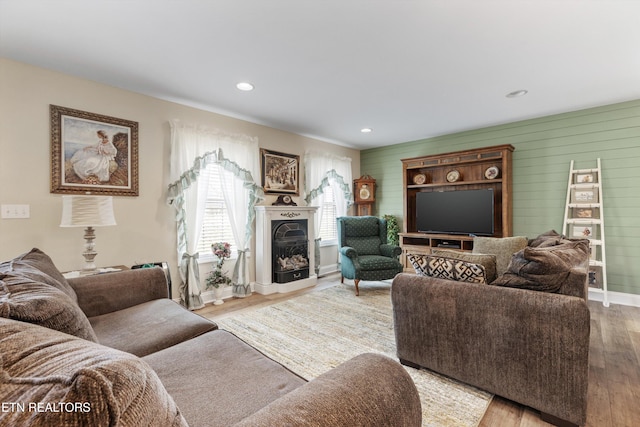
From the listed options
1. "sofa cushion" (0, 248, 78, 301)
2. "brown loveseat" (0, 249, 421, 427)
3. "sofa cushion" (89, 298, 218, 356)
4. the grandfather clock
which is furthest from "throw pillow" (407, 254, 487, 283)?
the grandfather clock

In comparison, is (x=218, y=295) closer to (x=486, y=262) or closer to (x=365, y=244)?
(x=365, y=244)

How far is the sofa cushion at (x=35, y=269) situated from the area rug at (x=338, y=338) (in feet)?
5.12

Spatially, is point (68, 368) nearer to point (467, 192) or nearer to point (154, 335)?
point (154, 335)

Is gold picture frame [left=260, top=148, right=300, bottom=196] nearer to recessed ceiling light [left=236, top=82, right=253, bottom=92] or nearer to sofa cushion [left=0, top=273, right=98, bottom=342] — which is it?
recessed ceiling light [left=236, top=82, right=253, bottom=92]

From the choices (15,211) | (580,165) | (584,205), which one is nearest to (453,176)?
(580,165)

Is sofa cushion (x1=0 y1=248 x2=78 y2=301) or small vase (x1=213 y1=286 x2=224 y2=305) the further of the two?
small vase (x1=213 y1=286 x2=224 y2=305)

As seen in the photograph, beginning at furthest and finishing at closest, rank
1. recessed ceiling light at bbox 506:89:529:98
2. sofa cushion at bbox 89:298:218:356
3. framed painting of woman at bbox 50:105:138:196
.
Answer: recessed ceiling light at bbox 506:89:529:98
framed painting of woman at bbox 50:105:138:196
sofa cushion at bbox 89:298:218:356

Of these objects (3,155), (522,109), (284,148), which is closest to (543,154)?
(522,109)

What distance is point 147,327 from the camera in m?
1.71

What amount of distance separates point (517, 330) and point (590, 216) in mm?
3293

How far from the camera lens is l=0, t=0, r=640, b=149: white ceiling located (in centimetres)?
196

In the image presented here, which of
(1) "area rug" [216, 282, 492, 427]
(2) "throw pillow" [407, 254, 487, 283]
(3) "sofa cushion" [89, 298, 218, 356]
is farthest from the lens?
(2) "throw pillow" [407, 254, 487, 283]

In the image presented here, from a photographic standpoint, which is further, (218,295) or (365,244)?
(365,244)

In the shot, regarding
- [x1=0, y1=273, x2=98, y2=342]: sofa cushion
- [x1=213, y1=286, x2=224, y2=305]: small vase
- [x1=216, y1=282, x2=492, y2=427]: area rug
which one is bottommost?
[x1=216, y1=282, x2=492, y2=427]: area rug
